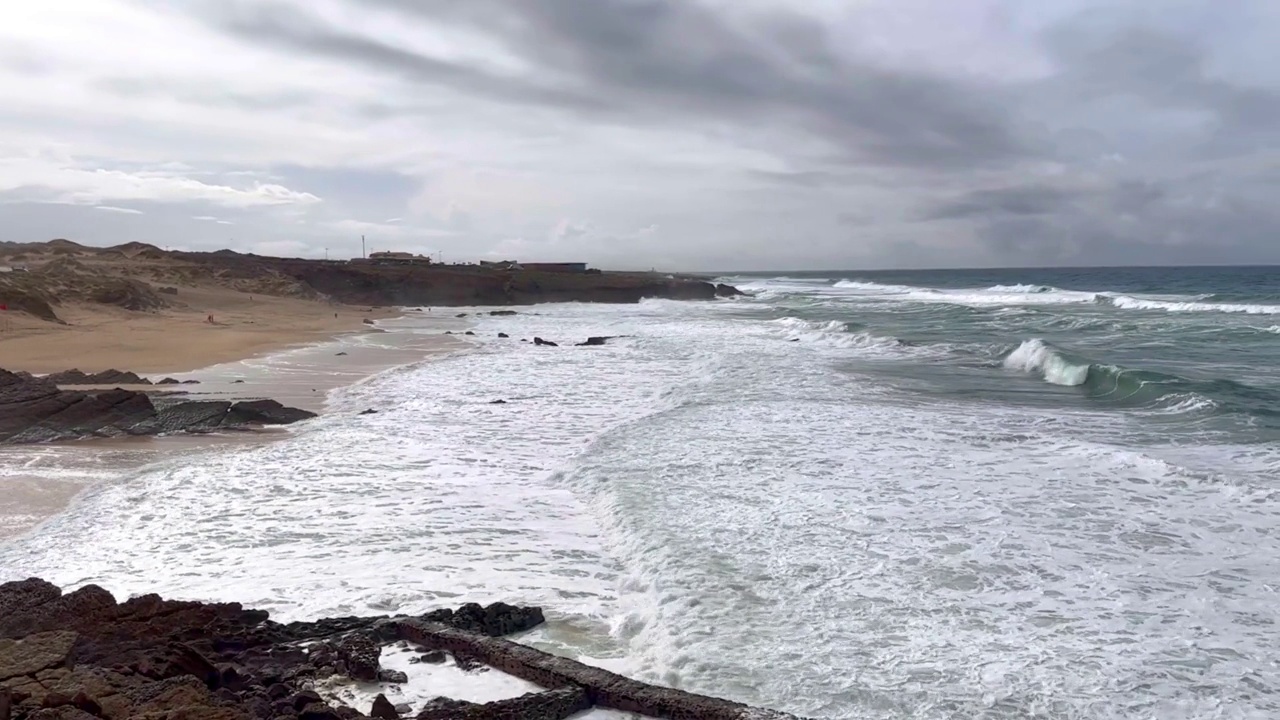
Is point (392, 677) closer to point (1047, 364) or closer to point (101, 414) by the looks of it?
point (101, 414)

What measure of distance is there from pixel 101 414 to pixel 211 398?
2840mm

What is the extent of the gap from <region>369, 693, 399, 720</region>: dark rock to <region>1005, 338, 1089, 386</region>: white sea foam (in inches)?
646

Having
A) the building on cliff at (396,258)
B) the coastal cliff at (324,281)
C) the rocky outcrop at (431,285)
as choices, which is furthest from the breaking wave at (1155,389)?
the building on cliff at (396,258)

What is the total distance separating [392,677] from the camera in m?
4.85

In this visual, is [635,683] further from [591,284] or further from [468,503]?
[591,284]

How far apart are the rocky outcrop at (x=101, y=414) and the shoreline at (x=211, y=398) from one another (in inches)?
11.4

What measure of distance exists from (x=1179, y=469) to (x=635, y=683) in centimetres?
781

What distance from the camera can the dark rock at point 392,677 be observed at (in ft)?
15.9

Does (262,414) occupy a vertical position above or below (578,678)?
above

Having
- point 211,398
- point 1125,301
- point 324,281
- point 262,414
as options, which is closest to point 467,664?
point 262,414

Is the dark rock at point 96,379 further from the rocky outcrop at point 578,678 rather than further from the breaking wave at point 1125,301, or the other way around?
the breaking wave at point 1125,301

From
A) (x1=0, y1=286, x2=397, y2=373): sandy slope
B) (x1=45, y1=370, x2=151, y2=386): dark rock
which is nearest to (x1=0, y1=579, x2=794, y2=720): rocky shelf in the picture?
(x1=45, y1=370, x2=151, y2=386): dark rock

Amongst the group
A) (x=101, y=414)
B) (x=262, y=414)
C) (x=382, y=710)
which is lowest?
(x=382, y=710)

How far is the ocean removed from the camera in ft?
17.6
